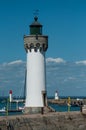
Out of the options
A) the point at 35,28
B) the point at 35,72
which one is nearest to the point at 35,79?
the point at 35,72

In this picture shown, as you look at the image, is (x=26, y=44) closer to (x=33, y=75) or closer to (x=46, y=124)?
(x=33, y=75)

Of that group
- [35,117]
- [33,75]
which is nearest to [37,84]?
[33,75]

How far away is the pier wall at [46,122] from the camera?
76.4ft

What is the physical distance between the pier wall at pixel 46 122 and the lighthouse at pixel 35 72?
122 inches

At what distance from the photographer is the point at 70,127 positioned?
25.8 metres

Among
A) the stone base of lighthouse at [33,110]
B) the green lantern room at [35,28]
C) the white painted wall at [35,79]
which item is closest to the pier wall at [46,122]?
the stone base of lighthouse at [33,110]

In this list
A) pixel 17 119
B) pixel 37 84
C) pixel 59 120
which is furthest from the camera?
pixel 37 84

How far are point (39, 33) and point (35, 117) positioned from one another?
706 cm

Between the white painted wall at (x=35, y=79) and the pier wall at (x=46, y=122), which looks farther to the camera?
the white painted wall at (x=35, y=79)

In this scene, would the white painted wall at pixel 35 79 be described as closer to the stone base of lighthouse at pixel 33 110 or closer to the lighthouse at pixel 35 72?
the lighthouse at pixel 35 72

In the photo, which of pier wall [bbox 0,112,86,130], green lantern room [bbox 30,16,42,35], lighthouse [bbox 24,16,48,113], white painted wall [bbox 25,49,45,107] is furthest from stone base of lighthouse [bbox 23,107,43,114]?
green lantern room [bbox 30,16,42,35]

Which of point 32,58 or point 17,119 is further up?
point 32,58

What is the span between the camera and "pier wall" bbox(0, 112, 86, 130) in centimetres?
2330

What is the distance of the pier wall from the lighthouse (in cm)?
309
